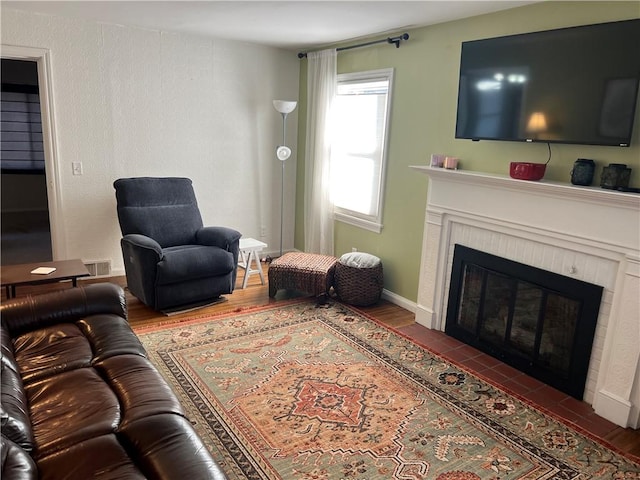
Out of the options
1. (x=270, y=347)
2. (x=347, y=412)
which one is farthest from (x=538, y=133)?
(x=270, y=347)

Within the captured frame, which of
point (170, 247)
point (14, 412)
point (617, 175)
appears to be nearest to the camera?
point (14, 412)

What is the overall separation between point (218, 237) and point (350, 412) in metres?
2.12

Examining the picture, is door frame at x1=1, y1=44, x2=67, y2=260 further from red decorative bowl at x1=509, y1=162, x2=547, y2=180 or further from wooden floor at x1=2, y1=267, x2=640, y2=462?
red decorative bowl at x1=509, y1=162, x2=547, y2=180

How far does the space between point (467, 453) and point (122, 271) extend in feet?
11.9

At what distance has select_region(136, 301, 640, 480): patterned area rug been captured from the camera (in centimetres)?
221

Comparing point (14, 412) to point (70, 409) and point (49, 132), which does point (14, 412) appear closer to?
point (70, 409)

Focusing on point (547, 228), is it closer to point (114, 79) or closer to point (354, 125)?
point (354, 125)

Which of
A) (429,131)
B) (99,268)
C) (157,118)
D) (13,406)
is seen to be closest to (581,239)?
(429,131)

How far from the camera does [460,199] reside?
3.42 meters

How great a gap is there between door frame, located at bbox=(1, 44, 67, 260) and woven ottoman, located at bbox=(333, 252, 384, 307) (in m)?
2.55

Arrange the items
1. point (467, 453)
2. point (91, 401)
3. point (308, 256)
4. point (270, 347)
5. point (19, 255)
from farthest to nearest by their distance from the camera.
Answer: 1. point (19, 255)
2. point (308, 256)
3. point (270, 347)
4. point (467, 453)
5. point (91, 401)

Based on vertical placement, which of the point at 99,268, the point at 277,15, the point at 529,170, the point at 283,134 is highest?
Answer: the point at 277,15

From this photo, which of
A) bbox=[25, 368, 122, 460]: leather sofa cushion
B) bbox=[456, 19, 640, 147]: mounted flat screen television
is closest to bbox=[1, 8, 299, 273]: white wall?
bbox=[456, 19, 640, 147]: mounted flat screen television

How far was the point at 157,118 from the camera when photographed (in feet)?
15.0
